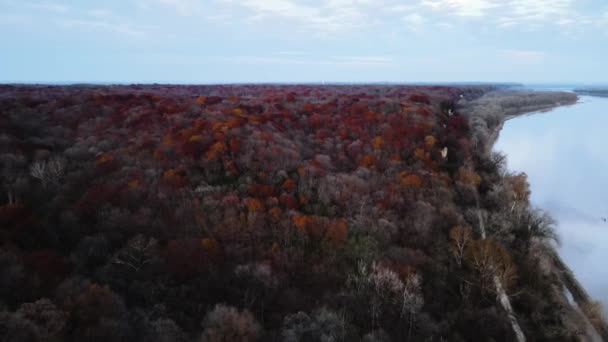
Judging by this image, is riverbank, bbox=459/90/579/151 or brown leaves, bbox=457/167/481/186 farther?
riverbank, bbox=459/90/579/151

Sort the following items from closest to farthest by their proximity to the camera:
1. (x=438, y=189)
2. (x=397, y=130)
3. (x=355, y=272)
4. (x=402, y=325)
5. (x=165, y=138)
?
1. (x=402, y=325)
2. (x=355, y=272)
3. (x=438, y=189)
4. (x=165, y=138)
5. (x=397, y=130)

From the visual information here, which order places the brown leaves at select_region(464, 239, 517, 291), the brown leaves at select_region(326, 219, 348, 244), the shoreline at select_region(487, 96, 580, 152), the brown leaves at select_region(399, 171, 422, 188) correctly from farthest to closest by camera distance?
the shoreline at select_region(487, 96, 580, 152) → the brown leaves at select_region(399, 171, 422, 188) → the brown leaves at select_region(326, 219, 348, 244) → the brown leaves at select_region(464, 239, 517, 291)

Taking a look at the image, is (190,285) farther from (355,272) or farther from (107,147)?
(107,147)

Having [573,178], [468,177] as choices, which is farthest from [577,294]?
[573,178]

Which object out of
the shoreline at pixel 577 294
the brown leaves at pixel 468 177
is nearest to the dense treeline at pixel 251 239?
the brown leaves at pixel 468 177

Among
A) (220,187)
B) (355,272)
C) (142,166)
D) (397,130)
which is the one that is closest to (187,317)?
(355,272)

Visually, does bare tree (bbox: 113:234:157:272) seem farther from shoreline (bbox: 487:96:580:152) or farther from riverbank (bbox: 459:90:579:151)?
shoreline (bbox: 487:96:580:152)

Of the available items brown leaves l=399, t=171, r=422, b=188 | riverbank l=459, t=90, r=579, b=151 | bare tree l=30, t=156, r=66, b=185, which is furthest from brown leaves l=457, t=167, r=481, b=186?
bare tree l=30, t=156, r=66, b=185

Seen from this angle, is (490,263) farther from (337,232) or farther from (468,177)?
(468,177)
